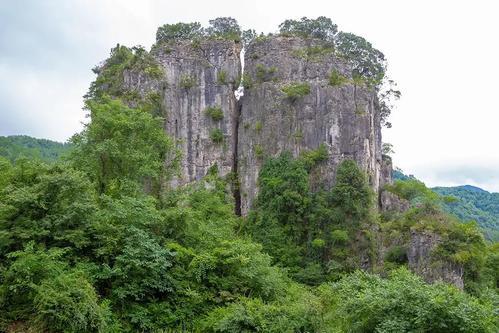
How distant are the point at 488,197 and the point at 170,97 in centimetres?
7010

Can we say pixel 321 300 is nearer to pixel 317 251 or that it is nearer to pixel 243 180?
pixel 317 251

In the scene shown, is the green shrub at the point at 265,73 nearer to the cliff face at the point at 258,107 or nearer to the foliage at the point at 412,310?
the cliff face at the point at 258,107

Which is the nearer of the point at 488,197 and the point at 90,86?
the point at 90,86

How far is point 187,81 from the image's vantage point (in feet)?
Result: 138

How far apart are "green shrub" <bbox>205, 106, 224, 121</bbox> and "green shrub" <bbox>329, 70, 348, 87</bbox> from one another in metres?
8.76

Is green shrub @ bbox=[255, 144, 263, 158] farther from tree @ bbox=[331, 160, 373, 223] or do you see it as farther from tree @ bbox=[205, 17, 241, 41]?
tree @ bbox=[205, 17, 241, 41]

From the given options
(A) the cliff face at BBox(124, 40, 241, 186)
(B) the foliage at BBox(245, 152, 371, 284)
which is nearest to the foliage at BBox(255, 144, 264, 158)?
(A) the cliff face at BBox(124, 40, 241, 186)

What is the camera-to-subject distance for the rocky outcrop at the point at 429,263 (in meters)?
31.7

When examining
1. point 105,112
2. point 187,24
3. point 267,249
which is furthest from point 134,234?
point 187,24

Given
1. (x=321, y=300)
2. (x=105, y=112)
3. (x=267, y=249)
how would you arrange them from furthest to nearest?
1. (x=267, y=249)
2. (x=105, y=112)
3. (x=321, y=300)

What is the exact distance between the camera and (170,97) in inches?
1639

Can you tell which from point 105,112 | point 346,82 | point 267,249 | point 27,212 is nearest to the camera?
point 27,212

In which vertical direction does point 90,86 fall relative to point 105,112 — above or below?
above

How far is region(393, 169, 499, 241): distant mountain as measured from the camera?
7400 centimetres
